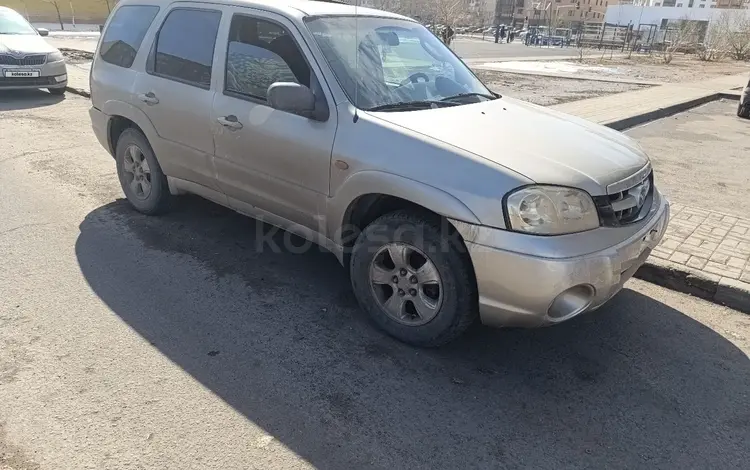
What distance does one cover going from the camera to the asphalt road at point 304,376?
2521mm

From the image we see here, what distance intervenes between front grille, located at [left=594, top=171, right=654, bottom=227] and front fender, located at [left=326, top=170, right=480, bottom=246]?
0.71 m

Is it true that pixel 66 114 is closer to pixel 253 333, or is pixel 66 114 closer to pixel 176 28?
pixel 176 28

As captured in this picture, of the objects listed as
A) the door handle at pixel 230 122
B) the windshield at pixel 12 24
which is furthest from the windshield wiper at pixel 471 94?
the windshield at pixel 12 24

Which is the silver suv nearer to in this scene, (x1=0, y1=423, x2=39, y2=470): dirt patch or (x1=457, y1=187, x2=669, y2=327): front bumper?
(x1=457, y1=187, x2=669, y2=327): front bumper

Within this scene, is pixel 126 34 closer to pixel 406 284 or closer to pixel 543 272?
pixel 406 284

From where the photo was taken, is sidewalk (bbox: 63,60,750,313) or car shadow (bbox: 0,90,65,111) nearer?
sidewalk (bbox: 63,60,750,313)

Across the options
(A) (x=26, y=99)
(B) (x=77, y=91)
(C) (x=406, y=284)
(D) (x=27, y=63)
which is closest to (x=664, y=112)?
(C) (x=406, y=284)

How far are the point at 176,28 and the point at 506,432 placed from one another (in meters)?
3.79

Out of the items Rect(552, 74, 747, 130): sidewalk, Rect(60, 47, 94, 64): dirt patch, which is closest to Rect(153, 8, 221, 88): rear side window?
Rect(552, 74, 747, 130): sidewalk

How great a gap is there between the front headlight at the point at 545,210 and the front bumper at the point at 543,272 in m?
0.05

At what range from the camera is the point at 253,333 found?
3375 mm

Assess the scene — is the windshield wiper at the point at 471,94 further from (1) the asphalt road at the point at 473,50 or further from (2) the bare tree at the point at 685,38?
(2) the bare tree at the point at 685,38

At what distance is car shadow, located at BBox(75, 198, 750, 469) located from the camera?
102 inches

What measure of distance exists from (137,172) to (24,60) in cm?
771
